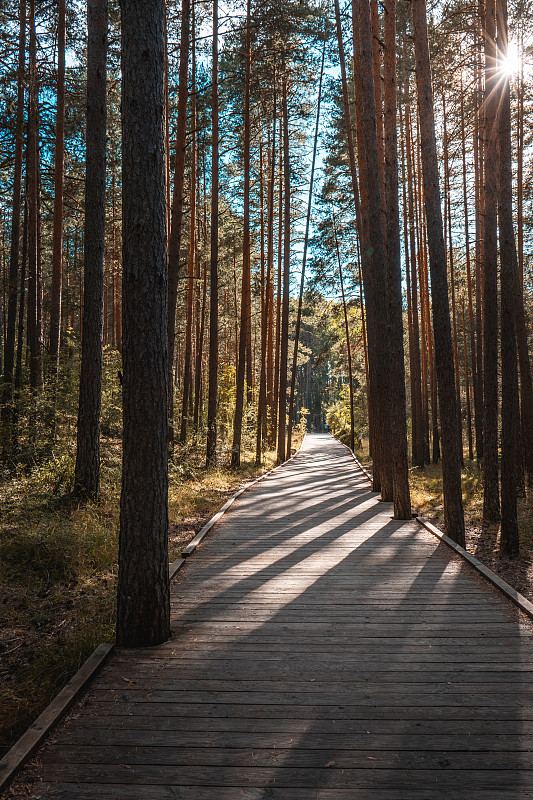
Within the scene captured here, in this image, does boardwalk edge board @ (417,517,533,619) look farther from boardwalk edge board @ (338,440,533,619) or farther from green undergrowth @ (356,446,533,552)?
green undergrowth @ (356,446,533,552)

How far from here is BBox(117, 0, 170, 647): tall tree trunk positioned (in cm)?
342

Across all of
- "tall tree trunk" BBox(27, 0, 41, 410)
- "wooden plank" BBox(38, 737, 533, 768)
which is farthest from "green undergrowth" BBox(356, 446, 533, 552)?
"tall tree trunk" BBox(27, 0, 41, 410)

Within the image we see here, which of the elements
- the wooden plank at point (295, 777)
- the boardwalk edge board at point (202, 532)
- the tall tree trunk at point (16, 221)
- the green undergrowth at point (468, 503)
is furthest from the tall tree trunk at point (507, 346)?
the tall tree trunk at point (16, 221)

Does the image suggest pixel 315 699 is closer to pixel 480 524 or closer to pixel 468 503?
pixel 480 524

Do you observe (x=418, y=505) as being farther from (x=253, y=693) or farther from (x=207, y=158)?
(x=207, y=158)

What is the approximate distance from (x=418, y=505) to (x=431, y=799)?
357 inches

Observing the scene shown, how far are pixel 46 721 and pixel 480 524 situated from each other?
348 inches

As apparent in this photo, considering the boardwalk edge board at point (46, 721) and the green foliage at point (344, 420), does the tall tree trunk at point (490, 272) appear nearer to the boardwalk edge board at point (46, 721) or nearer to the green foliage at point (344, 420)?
the boardwalk edge board at point (46, 721)

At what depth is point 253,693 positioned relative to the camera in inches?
115

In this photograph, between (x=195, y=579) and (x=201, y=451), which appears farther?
(x=201, y=451)

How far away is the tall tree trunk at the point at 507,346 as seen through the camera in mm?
7383

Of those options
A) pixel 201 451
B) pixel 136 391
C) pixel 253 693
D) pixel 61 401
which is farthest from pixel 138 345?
pixel 201 451

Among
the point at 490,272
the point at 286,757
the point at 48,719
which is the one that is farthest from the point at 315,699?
the point at 490,272

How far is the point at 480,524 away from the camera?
973 centimetres
